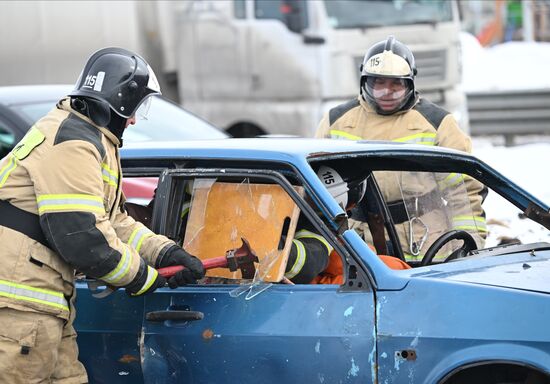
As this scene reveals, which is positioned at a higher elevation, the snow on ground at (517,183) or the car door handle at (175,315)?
the car door handle at (175,315)

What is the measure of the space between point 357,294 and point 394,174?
1.27 meters

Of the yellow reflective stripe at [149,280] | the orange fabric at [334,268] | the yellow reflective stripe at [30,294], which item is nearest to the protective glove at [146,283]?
the yellow reflective stripe at [149,280]

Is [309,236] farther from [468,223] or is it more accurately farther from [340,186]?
[468,223]

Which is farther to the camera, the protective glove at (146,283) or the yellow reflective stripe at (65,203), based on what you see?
the protective glove at (146,283)

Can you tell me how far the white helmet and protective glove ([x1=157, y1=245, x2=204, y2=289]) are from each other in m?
0.66

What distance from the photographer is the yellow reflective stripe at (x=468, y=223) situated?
5.03 m

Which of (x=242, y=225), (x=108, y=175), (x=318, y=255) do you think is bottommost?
(x=318, y=255)

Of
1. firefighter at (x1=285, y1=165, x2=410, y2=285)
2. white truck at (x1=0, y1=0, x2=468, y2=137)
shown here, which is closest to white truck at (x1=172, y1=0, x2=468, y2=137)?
white truck at (x1=0, y1=0, x2=468, y2=137)

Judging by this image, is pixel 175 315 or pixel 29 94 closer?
pixel 175 315

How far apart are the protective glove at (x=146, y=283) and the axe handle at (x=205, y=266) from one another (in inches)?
1.6

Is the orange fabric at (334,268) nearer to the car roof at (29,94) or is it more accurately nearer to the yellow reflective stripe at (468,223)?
the yellow reflective stripe at (468,223)

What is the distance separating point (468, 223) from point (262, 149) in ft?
4.06

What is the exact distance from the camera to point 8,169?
13.1 ft

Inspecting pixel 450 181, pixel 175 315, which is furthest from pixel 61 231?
pixel 450 181
